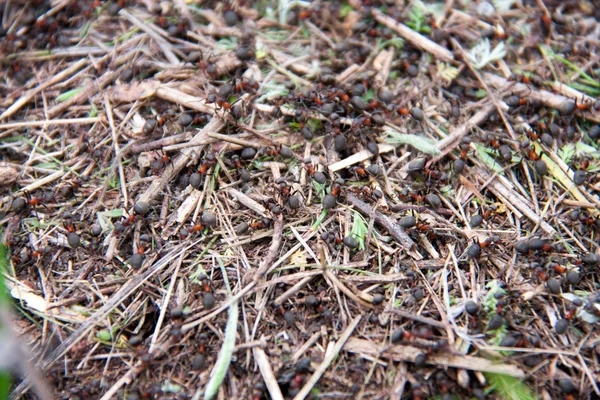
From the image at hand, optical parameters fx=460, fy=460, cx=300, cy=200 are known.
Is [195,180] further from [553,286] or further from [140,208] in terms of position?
[553,286]

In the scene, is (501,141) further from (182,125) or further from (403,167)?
(182,125)

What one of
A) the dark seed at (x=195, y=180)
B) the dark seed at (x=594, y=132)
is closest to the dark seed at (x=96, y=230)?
the dark seed at (x=195, y=180)

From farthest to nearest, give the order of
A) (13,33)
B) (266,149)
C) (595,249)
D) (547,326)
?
1. (13,33)
2. (266,149)
3. (595,249)
4. (547,326)

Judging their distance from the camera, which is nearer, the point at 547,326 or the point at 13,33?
the point at 547,326

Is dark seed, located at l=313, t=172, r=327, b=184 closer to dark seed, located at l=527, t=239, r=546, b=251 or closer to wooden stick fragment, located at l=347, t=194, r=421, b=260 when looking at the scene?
wooden stick fragment, located at l=347, t=194, r=421, b=260

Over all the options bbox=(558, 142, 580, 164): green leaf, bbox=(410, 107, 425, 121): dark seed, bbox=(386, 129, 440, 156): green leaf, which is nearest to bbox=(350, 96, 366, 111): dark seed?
bbox=(386, 129, 440, 156): green leaf

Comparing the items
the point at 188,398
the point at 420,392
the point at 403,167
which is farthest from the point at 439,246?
the point at 188,398
